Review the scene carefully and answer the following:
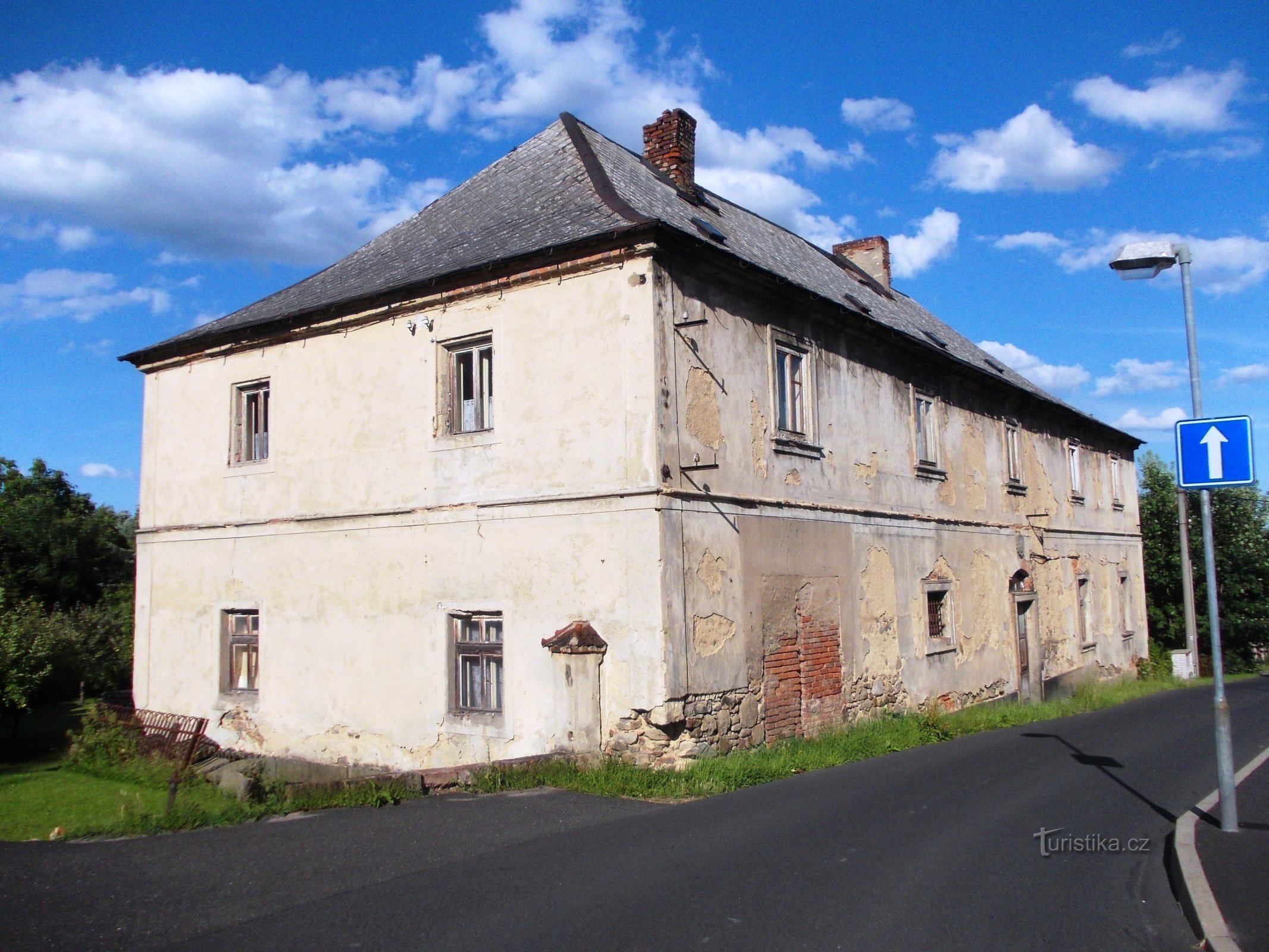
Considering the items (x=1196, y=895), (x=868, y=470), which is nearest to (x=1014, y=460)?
(x=868, y=470)

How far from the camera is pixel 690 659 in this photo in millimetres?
10766

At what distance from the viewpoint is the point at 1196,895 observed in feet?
18.4

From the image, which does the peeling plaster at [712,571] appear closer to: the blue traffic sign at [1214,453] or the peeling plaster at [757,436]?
the peeling plaster at [757,436]

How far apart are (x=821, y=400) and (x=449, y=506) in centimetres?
540

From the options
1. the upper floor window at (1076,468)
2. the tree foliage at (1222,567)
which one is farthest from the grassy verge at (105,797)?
the tree foliage at (1222,567)

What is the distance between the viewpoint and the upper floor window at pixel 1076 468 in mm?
24047

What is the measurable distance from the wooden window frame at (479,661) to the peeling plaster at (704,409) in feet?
10.6

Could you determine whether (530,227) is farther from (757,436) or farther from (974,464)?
(974,464)

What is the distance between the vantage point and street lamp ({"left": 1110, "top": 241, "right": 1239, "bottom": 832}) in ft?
23.4

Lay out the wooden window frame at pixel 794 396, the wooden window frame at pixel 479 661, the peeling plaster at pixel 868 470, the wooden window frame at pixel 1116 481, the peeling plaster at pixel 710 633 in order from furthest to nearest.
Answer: the wooden window frame at pixel 1116 481 < the peeling plaster at pixel 868 470 < the wooden window frame at pixel 794 396 < the wooden window frame at pixel 479 661 < the peeling plaster at pixel 710 633

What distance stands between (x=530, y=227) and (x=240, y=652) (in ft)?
25.4

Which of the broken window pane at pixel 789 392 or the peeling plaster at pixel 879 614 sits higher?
the broken window pane at pixel 789 392

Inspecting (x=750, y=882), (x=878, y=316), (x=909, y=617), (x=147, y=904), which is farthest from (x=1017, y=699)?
(x=147, y=904)

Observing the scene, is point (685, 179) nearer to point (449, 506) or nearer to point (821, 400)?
point (821, 400)
